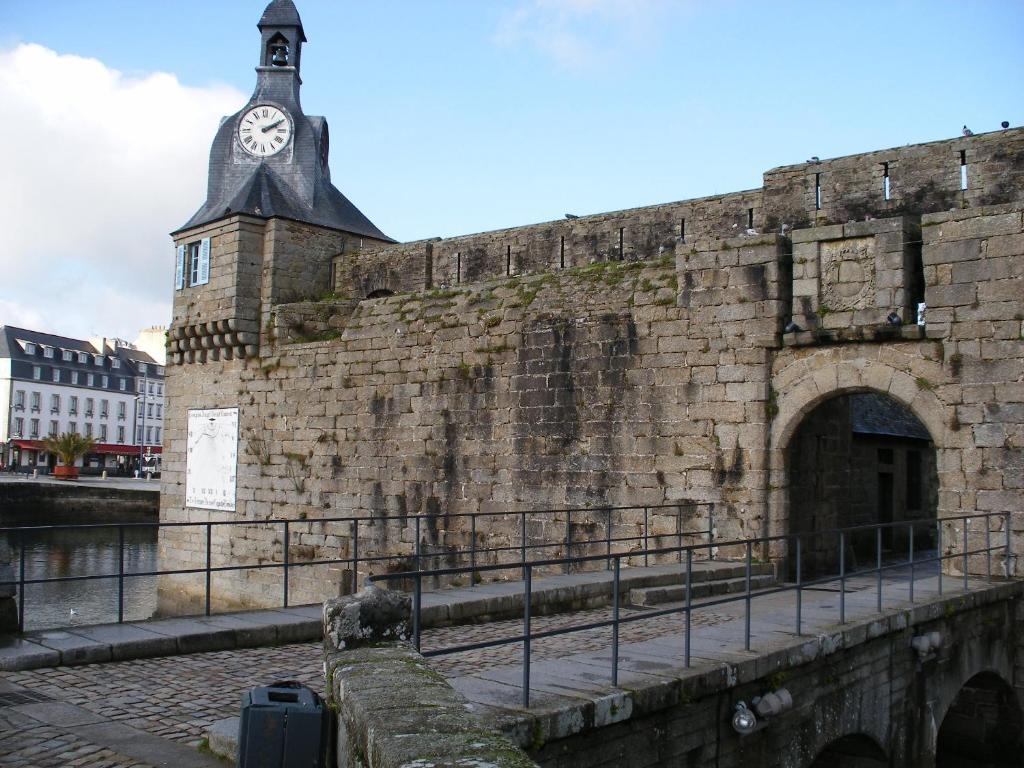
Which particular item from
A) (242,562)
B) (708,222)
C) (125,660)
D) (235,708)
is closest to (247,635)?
(125,660)

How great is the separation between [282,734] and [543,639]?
3.77 metres

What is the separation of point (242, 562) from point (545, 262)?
25.5 feet

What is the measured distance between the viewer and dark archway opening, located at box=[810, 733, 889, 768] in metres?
7.86

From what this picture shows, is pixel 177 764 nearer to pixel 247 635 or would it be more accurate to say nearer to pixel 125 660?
pixel 125 660

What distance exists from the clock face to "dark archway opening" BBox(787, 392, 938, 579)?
11659mm

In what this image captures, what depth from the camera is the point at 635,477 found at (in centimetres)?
1236

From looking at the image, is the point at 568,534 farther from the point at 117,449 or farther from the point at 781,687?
the point at 117,449

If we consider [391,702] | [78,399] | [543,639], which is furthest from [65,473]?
[391,702]

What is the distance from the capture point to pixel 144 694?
18.8 feet

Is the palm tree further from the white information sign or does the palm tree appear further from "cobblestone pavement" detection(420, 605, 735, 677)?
"cobblestone pavement" detection(420, 605, 735, 677)

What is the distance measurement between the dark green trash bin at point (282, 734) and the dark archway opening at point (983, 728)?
778 cm

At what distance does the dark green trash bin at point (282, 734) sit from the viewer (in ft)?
13.2

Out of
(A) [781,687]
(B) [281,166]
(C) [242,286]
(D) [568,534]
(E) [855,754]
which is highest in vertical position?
(B) [281,166]

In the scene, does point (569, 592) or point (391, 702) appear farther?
point (569, 592)
